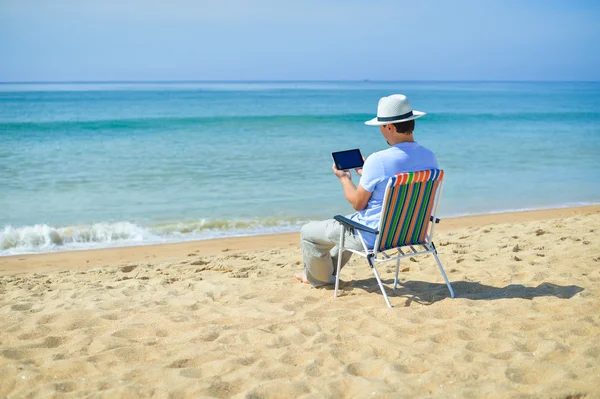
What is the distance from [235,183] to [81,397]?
29.9 ft

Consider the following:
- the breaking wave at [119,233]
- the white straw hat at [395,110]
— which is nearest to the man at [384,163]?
the white straw hat at [395,110]

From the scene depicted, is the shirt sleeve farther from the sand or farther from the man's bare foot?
the man's bare foot

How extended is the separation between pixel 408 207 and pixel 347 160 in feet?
1.82

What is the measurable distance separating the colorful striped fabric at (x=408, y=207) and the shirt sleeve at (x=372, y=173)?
16 cm

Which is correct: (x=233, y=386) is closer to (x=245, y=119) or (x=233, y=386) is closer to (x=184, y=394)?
(x=184, y=394)

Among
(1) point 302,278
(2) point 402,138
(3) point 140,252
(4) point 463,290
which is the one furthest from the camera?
(3) point 140,252

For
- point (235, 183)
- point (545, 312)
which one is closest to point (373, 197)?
point (545, 312)

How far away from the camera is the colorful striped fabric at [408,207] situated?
3.99 metres

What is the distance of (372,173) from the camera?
4062mm

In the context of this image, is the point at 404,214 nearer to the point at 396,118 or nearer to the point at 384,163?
the point at 384,163

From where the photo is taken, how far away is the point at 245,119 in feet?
92.4

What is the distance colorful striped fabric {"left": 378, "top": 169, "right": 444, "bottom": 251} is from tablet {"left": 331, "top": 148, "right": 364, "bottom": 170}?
0.46 meters

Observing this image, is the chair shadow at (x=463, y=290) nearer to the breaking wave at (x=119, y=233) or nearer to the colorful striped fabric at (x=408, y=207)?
the colorful striped fabric at (x=408, y=207)

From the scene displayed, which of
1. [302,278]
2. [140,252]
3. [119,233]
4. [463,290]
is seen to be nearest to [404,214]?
[463,290]
